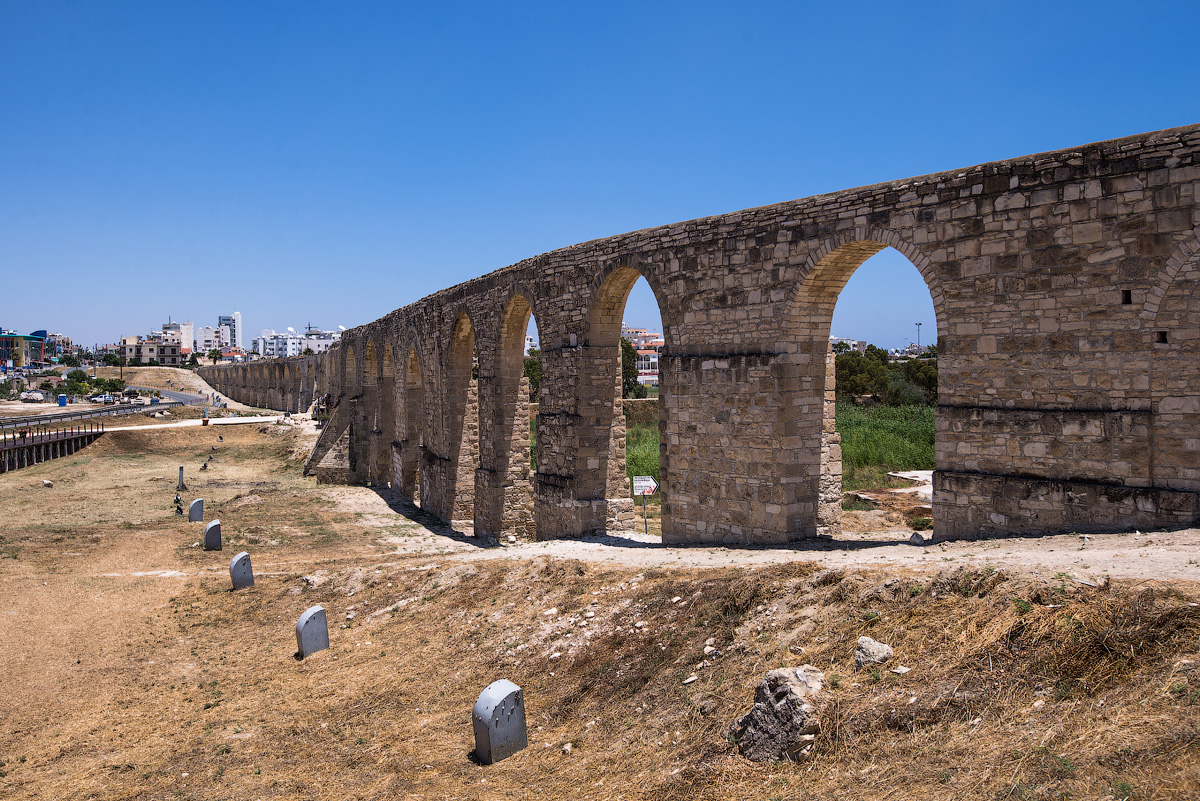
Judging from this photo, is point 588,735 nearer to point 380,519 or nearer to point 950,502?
point 950,502

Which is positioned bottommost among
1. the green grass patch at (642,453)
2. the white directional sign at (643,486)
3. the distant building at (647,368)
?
the green grass patch at (642,453)

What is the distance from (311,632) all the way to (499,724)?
425 cm

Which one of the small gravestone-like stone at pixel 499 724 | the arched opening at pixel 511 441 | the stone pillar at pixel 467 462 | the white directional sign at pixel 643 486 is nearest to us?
the small gravestone-like stone at pixel 499 724

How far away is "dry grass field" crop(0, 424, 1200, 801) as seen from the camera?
400cm

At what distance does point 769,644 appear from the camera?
585cm

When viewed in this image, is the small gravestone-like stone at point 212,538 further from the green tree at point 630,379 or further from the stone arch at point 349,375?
the green tree at point 630,379

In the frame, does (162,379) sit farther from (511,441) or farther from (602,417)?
(602,417)

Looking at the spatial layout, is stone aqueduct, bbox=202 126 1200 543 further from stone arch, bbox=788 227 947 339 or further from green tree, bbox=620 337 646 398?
green tree, bbox=620 337 646 398

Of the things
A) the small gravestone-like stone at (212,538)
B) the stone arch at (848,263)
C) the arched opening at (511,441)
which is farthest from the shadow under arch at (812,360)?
the small gravestone-like stone at (212,538)

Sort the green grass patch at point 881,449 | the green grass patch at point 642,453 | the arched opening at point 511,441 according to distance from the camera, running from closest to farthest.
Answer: the arched opening at point 511,441, the green grass patch at point 881,449, the green grass patch at point 642,453

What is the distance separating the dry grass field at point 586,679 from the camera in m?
4.00

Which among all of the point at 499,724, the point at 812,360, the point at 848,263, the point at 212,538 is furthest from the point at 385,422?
the point at 499,724

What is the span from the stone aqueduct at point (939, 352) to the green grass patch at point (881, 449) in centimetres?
863

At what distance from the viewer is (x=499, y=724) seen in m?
5.83
